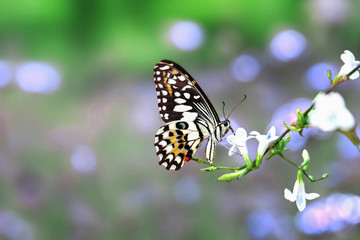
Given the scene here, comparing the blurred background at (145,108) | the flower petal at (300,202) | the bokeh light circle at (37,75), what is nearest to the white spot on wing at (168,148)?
the flower petal at (300,202)

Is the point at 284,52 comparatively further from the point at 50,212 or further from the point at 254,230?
the point at 50,212

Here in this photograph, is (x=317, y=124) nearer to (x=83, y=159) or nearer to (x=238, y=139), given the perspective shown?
(x=238, y=139)

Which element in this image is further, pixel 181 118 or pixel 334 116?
pixel 181 118

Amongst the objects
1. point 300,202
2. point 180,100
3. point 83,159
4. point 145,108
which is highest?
point 145,108

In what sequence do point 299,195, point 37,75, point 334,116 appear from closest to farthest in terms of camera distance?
1. point 334,116
2. point 299,195
3. point 37,75

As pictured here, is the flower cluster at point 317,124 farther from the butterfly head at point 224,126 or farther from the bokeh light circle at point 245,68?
the bokeh light circle at point 245,68

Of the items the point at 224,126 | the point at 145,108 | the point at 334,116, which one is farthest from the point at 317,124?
the point at 145,108

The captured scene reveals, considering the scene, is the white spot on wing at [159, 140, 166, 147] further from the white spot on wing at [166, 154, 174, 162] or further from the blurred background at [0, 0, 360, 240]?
the blurred background at [0, 0, 360, 240]

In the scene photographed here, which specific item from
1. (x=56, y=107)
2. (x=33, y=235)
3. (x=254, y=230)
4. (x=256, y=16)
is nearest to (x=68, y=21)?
(x=56, y=107)
